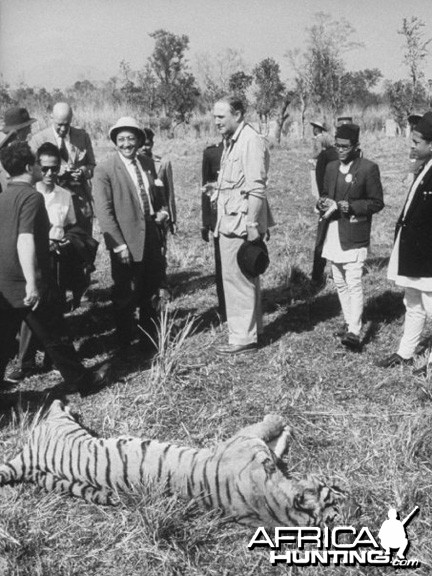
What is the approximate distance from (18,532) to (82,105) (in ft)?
90.0

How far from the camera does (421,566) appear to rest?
2.85 metres

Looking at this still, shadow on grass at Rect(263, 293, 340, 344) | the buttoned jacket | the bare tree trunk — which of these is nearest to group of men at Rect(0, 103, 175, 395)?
the buttoned jacket

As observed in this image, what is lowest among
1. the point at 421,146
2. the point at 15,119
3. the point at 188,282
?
the point at 188,282

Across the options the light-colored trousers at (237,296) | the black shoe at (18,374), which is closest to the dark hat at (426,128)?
the light-colored trousers at (237,296)

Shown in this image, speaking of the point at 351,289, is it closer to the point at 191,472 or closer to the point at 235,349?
the point at 235,349

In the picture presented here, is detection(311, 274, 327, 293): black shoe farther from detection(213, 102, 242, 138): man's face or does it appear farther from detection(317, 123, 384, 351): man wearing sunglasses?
detection(213, 102, 242, 138): man's face

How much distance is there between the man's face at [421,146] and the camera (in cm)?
437

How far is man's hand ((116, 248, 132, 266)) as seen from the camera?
193 inches

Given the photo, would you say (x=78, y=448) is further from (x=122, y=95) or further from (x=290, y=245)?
(x=122, y=95)

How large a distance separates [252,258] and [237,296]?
1.42 ft

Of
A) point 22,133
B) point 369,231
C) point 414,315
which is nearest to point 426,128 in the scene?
point 369,231

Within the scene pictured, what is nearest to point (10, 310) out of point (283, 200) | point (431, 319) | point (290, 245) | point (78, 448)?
point (78, 448)

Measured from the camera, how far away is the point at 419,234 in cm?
443

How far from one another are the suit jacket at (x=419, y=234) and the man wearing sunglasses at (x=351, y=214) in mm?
552
